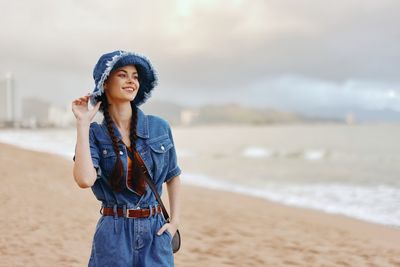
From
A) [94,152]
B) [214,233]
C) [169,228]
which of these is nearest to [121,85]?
[94,152]

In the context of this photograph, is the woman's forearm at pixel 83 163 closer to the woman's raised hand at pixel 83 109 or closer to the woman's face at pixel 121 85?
the woman's raised hand at pixel 83 109

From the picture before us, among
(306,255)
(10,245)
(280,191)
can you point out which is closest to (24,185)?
(10,245)

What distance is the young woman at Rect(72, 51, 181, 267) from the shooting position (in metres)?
1.83

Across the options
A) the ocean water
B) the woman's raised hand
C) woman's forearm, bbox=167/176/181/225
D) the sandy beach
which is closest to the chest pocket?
woman's forearm, bbox=167/176/181/225

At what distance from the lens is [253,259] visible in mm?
5645

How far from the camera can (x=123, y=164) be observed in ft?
6.01

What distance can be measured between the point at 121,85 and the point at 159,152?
0.32m

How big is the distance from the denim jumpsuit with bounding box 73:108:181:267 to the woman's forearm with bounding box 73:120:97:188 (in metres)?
0.06

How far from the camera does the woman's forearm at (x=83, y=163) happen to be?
5.61 ft

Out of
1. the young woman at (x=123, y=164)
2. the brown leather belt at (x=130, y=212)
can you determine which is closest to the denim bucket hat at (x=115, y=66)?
the young woman at (x=123, y=164)

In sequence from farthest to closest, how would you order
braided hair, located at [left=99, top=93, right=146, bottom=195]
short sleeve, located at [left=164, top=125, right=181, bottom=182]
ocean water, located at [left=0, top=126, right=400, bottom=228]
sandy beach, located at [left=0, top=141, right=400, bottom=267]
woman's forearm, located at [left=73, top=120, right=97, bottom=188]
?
ocean water, located at [left=0, top=126, right=400, bottom=228] < sandy beach, located at [left=0, top=141, right=400, bottom=267] < short sleeve, located at [left=164, top=125, right=181, bottom=182] < braided hair, located at [left=99, top=93, right=146, bottom=195] < woman's forearm, located at [left=73, top=120, right=97, bottom=188]

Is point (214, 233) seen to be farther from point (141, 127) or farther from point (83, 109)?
point (83, 109)

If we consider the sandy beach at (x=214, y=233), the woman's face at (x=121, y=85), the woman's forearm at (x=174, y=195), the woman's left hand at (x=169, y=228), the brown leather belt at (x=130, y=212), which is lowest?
the sandy beach at (x=214, y=233)

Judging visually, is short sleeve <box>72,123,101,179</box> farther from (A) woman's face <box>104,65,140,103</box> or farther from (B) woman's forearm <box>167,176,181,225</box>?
(B) woman's forearm <box>167,176,181,225</box>
